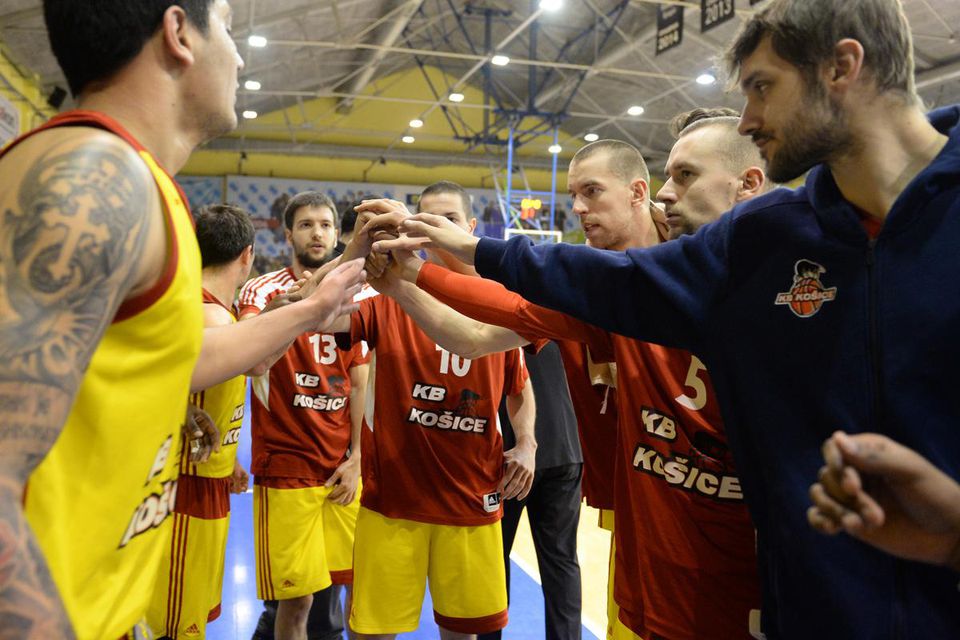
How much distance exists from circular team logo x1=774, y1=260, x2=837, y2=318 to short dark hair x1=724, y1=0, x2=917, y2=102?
1.30 feet

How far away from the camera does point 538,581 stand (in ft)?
18.2

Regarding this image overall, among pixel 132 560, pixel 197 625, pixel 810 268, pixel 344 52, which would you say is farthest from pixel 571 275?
pixel 344 52

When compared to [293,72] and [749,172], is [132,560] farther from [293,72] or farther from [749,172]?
[293,72]

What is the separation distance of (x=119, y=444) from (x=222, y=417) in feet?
7.18

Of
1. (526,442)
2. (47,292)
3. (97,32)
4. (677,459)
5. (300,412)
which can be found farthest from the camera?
(300,412)

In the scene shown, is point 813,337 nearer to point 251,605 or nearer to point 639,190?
point 639,190

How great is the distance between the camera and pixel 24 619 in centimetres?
108

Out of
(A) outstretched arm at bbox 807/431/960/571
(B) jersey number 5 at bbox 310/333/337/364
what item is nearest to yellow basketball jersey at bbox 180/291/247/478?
(B) jersey number 5 at bbox 310/333/337/364

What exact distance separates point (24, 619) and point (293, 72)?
18212 millimetres

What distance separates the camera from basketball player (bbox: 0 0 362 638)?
114cm

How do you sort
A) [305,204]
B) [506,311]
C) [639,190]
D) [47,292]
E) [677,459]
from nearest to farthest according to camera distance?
[47,292] → [677,459] → [506,311] → [639,190] → [305,204]

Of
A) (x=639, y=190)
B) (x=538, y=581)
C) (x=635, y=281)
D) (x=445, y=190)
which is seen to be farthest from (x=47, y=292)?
(x=538, y=581)

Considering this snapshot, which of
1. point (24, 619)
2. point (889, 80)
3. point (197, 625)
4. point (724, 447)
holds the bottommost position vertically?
point (197, 625)

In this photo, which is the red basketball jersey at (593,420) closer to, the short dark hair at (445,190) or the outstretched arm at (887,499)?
the short dark hair at (445,190)
